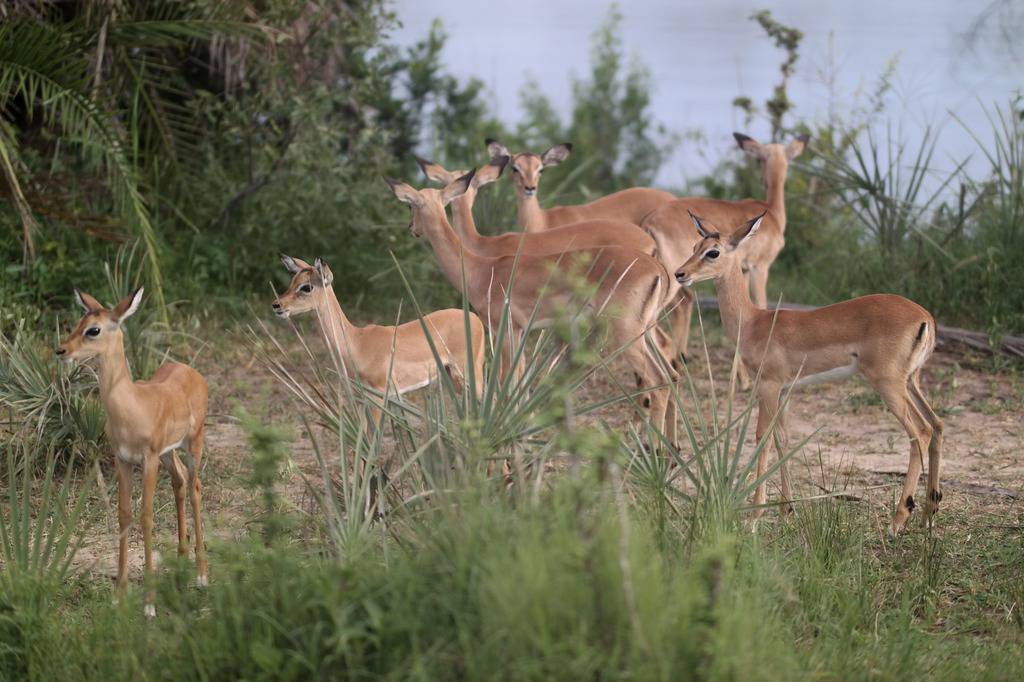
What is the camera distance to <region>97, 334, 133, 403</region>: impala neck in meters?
4.10

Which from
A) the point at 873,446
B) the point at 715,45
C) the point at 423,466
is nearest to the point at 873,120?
the point at 873,446

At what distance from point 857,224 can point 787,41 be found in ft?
4.95

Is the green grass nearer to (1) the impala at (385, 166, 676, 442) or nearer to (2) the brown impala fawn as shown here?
(2) the brown impala fawn

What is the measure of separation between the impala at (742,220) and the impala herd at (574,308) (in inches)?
0.5

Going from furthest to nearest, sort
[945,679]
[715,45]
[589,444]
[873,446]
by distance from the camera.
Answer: [715,45] < [873,446] < [945,679] < [589,444]

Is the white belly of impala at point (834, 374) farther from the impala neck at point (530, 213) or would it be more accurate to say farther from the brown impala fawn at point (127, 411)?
the impala neck at point (530, 213)

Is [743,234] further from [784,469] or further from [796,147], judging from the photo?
[796,147]

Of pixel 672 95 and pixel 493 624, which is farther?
pixel 672 95

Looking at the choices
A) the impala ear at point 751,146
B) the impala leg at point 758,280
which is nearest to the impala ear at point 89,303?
the impala leg at point 758,280

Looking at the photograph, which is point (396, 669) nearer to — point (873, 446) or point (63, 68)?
point (873, 446)

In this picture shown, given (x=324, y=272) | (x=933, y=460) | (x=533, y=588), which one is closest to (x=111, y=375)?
(x=324, y=272)

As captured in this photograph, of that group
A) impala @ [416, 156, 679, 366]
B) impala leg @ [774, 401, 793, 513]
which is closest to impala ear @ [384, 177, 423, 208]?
impala @ [416, 156, 679, 366]

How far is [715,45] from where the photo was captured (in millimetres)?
24016

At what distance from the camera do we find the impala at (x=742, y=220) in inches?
289
